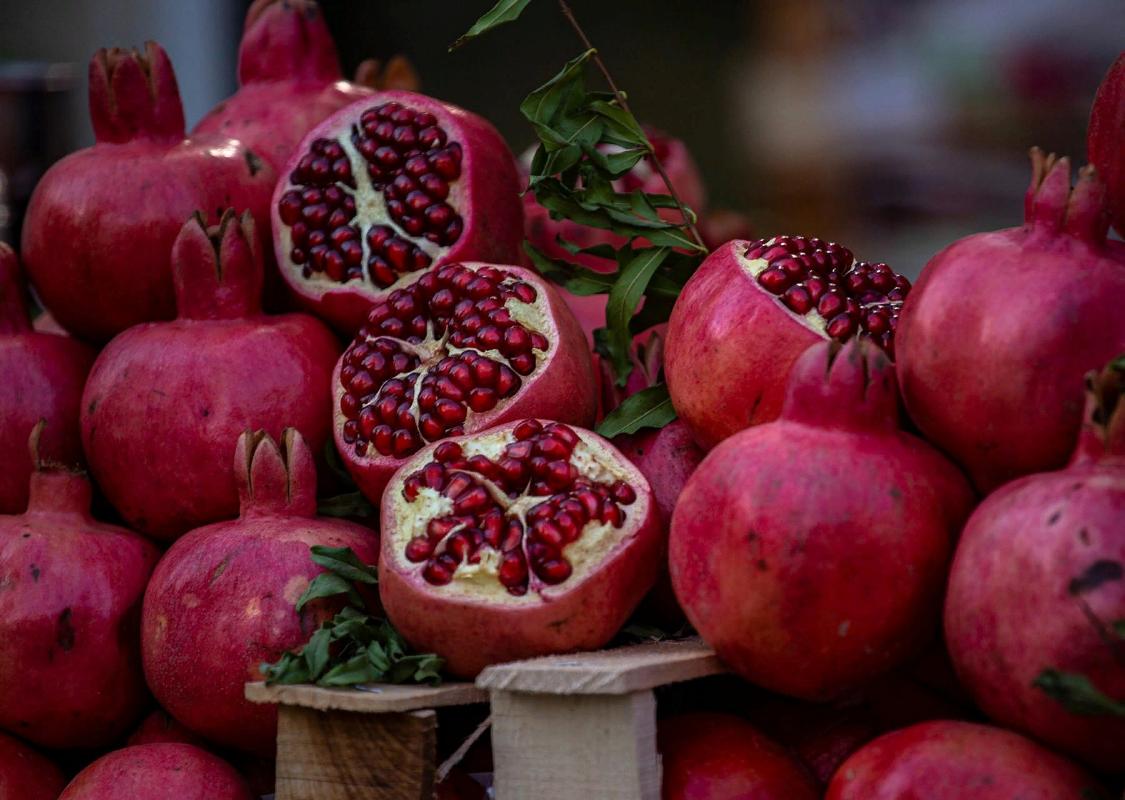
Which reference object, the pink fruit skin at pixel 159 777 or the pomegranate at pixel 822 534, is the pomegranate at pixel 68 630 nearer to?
the pink fruit skin at pixel 159 777

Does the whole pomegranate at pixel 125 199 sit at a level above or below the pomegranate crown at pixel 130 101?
below

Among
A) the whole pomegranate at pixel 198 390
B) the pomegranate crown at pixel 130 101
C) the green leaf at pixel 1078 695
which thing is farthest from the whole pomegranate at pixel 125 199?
the green leaf at pixel 1078 695

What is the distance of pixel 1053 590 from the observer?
1.25m

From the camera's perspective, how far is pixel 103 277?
2.17 metres

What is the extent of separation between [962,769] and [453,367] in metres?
0.91

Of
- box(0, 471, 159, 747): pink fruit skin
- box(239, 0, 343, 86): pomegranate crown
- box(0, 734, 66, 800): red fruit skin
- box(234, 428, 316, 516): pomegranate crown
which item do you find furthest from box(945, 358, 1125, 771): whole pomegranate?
box(239, 0, 343, 86): pomegranate crown

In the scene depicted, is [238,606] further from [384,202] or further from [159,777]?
[384,202]

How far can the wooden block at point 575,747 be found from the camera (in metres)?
1.46

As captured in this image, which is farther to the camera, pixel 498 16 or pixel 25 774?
pixel 498 16

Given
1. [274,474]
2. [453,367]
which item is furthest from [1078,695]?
[274,474]

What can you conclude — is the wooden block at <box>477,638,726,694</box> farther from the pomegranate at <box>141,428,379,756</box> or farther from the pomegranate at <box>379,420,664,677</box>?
the pomegranate at <box>141,428,379,756</box>

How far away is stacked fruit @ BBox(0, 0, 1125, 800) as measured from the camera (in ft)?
4.50

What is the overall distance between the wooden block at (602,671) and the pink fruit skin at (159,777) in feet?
1.63

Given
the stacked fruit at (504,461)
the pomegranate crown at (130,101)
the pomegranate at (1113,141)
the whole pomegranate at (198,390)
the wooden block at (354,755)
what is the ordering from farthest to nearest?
the pomegranate crown at (130,101)
the whole pomegranate at (198,390)
the pomegranate at (1113,141)
the wooden block at (354,755)
the stacked fruit at (504,461)
